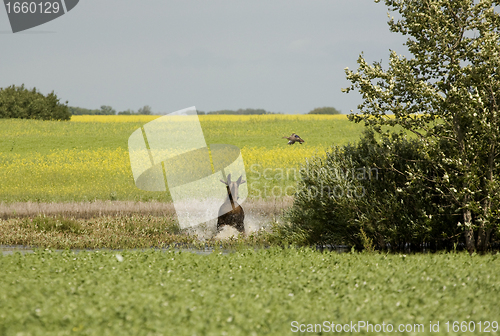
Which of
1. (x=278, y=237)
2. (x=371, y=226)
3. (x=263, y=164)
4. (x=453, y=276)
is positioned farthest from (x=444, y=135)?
(x=263, y=164)

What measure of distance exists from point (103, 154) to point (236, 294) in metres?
38.7

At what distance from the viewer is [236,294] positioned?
8.19 metres

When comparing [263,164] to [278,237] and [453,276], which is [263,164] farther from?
[453,276]

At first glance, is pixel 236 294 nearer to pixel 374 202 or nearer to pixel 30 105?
pixel 374 202

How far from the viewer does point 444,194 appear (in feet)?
44.5

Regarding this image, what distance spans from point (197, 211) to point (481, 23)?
14055 millimetres

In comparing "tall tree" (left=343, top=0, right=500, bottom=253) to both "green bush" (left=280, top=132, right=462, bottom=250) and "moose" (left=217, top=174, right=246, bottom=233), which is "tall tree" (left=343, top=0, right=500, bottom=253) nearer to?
"green bush" (left=280, top=132, right=462, bottom=250)

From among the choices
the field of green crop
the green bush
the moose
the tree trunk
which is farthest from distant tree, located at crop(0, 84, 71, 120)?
the tree trunk

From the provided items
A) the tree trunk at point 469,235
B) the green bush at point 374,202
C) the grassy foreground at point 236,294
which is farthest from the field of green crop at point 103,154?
the grassy foreground at point 236,294

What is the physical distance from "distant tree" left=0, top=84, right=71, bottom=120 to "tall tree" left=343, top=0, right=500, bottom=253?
76.3 m

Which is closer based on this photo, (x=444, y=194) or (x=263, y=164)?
(x=444, y=194)

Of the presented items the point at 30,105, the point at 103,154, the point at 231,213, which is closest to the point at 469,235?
the point at 231,213

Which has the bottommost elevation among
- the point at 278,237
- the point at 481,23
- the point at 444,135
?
the point at 278,237

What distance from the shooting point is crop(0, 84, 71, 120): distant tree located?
77750mm
